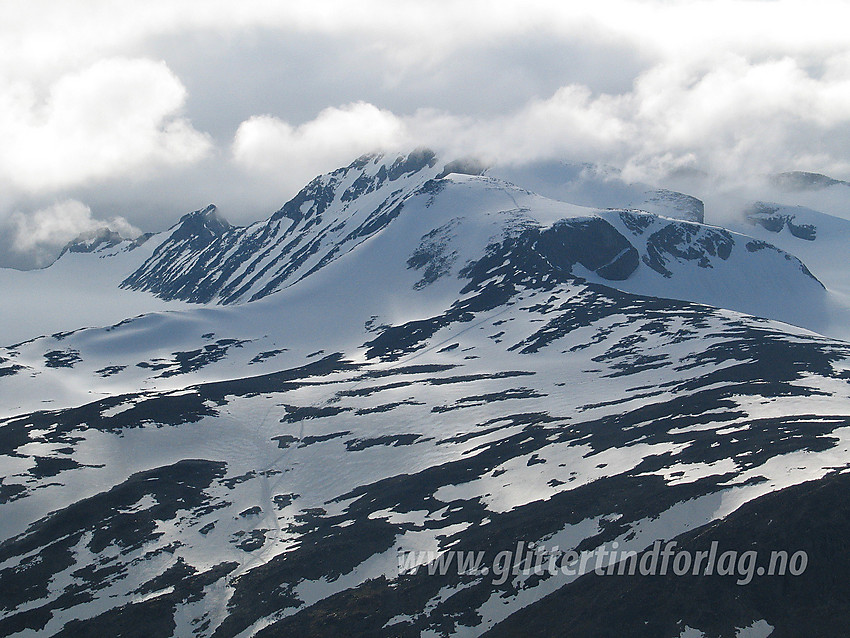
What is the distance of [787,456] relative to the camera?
91.1 meters

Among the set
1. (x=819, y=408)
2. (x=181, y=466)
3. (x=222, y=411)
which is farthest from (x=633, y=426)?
(x=222, y=411)

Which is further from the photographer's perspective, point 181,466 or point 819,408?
point 181,466

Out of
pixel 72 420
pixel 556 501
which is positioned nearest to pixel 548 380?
pixel 556 501

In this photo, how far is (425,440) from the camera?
139000 millimetres

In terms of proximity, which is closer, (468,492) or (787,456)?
(787,456)

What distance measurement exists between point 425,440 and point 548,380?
128 ft

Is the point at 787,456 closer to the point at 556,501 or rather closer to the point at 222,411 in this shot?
the point at 556,501

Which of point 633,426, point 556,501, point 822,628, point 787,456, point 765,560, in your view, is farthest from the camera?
point 633,426

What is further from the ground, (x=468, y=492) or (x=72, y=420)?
(x=72, y=420)

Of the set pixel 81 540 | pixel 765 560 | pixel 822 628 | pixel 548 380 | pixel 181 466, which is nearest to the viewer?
pixel 822 628

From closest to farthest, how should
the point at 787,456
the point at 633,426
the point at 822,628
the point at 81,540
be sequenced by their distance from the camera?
the point at 822,628 → the point at 787,456 → the point at 81,540 → the point at 633,426

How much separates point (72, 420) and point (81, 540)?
5309 centimetres

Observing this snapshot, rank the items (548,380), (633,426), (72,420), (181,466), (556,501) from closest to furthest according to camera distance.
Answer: (556,501) → (633,426) → (181,466) → (72,420) → (548,380)

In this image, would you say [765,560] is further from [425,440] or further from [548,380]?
[548,380]
